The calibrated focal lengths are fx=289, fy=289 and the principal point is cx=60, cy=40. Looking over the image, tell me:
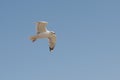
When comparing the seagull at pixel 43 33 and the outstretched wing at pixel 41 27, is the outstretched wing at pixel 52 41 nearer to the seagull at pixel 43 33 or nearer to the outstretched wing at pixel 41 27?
the seagull at pixel 43 33

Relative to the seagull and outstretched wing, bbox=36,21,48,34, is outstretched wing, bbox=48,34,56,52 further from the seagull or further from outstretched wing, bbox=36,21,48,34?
outstretched wing, bbox=36,21,48,34

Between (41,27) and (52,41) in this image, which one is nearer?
(41,27)

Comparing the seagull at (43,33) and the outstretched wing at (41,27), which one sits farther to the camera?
the outstretched wing at (41,27)

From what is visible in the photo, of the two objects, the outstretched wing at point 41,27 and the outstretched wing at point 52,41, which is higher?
the outstretched wing at point 41,27

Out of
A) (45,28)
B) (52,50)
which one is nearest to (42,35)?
(45,28)

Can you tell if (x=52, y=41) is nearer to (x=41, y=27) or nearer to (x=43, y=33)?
(x=41, y=27)

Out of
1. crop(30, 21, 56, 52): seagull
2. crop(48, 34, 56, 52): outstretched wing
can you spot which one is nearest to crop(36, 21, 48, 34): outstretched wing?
crop(30, 21, 56, 52): seagull

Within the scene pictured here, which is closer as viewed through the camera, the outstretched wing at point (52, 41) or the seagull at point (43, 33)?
the seagull at point (43, 33)

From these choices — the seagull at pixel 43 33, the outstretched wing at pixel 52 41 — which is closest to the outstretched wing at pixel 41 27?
the seagull at pixel 43 33

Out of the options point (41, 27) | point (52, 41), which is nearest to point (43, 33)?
point (41, 27)

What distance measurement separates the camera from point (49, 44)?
3866 centimetres

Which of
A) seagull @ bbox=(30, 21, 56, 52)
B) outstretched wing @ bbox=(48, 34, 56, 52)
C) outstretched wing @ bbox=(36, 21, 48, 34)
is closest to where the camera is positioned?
seagull @ bbox=(30, 21, 56, 52)

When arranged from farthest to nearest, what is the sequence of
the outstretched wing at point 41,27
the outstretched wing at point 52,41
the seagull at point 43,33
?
the outstretched wing at point 52,41
the outstretched wing at point 41,27
the seagull at point 43,33

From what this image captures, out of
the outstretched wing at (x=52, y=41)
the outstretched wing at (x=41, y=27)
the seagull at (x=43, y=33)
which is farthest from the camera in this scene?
the outstretched wing at (x=52, y=41)
